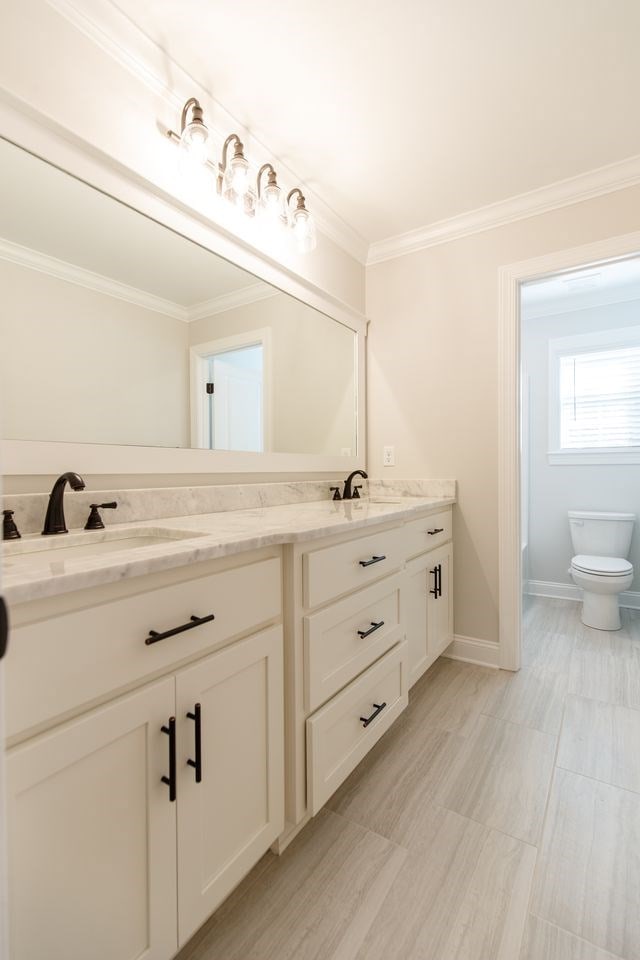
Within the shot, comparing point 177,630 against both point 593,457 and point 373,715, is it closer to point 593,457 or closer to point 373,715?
point 373,715

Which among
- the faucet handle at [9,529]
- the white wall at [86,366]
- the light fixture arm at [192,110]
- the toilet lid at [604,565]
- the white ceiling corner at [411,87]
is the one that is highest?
the white ceiling corner at [411,87]

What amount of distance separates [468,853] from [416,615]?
0.80 m

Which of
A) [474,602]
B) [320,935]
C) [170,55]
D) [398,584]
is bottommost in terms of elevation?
[320,935]

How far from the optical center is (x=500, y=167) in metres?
1.90

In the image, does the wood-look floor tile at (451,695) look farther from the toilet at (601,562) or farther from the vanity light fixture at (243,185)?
the vanity light fixture at (243,185)

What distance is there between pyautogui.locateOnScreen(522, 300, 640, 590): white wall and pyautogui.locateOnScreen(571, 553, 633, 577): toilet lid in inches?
15.3

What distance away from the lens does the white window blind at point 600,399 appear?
3111mm

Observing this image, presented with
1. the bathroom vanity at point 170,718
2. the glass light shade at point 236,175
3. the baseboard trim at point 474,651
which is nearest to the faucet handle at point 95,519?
the bathroom vanity at point 170,718

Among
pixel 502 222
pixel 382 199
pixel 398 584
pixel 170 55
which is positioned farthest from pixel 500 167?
pixel 398 584

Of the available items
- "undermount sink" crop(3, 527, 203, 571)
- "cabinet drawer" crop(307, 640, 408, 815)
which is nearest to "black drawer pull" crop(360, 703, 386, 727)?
"cabinet drawer" crop(307, 640, 408, 815)

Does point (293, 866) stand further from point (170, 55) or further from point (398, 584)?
point (170, 55)

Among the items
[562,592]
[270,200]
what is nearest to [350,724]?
[270,200]

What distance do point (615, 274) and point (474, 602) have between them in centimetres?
236

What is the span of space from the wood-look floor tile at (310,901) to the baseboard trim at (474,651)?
1.23 metres
